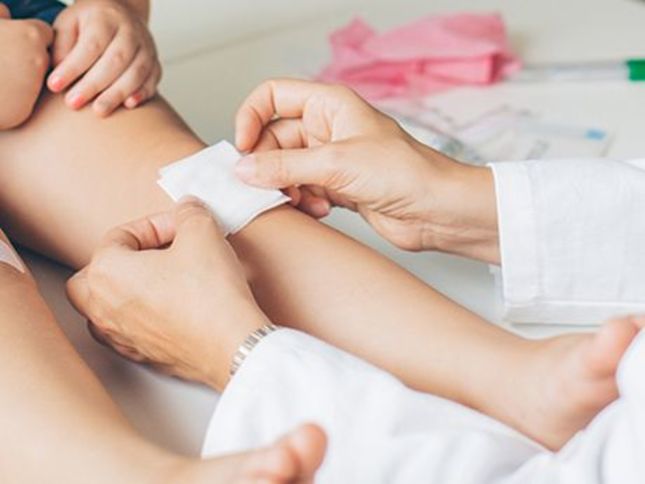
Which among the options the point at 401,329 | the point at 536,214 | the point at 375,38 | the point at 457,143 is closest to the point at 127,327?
the point at 401,329

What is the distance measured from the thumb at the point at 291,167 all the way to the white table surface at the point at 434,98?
6.1 inches

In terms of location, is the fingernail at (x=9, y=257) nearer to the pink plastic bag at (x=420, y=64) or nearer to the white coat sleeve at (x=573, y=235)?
the white coat sleeve at (x=573, y=235)

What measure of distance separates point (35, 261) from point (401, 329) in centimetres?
36

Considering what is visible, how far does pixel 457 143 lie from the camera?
3.89 feet

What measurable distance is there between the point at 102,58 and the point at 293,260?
285mm

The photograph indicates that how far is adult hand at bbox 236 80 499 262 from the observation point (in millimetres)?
873

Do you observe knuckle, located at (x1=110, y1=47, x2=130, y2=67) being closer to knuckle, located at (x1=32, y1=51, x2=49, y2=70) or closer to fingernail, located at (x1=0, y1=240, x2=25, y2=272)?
knuckle, located at (x1=32, y1=51, x2=49, y2=70)

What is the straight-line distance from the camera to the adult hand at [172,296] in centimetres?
75

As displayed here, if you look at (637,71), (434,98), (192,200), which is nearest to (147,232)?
(192,200)

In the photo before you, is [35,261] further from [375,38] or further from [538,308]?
[375,38]

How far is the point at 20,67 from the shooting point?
0.97 metres

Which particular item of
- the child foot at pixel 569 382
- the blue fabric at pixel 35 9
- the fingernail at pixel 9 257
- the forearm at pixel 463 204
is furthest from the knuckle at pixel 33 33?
the child foot at pixel 569 382

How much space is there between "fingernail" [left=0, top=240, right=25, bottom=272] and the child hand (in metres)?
0.18

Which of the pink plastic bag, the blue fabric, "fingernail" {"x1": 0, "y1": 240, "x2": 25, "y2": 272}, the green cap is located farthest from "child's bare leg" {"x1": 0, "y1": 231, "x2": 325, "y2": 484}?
the green cap
